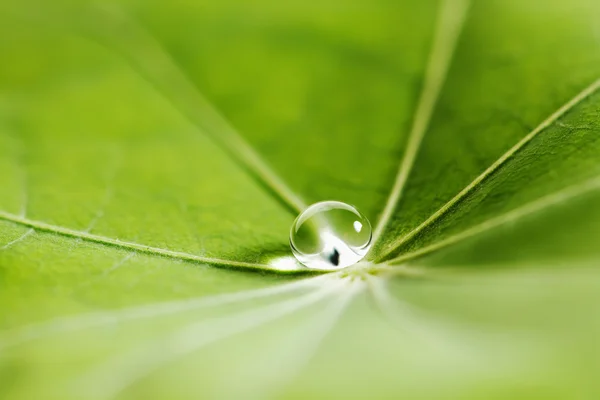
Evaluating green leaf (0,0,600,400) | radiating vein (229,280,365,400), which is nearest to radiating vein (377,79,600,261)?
green leaf (0,0,600,400)

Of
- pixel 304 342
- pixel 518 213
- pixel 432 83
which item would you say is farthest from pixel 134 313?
pixel 432 83

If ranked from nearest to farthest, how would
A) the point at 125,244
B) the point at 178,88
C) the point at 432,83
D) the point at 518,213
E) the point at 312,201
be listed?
the point at 518,213
the point at 125,244
the point at 312,201
the point at 432,83
the point at 178,88

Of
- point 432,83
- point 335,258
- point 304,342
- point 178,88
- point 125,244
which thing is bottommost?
point 304,342

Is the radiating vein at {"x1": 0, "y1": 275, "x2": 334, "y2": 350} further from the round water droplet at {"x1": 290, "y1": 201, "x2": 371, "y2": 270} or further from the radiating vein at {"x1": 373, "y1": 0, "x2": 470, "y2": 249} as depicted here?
the radiating vein at {"x1": 373, "y1": 0, "x2": 470, "y2": 249}

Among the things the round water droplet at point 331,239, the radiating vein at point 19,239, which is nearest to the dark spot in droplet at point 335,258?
the round water droplet at point 331,239

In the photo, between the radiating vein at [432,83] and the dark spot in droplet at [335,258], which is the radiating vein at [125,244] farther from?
the radiating vein at [432,83]

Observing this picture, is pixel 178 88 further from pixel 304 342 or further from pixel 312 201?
pixel 304 342
